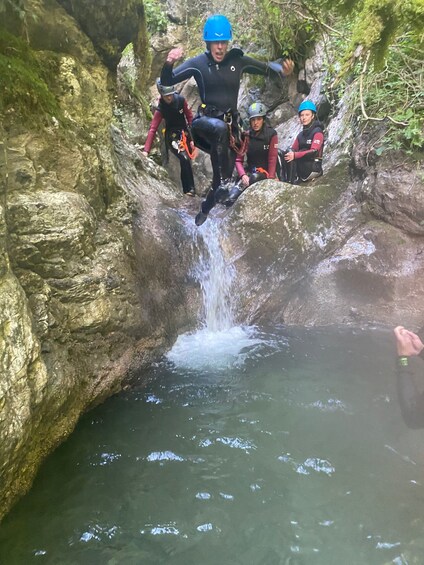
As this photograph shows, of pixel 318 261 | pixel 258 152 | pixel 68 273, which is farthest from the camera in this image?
Answer: pixel 258 152

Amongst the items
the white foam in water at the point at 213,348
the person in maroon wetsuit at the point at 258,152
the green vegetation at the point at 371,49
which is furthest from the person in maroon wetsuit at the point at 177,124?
the white foam in water at the point at 213,348

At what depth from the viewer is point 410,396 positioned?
4.04m

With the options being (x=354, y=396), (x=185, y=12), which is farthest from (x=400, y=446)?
(x=185, y=12)

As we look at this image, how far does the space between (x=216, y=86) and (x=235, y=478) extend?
5843 millimetres

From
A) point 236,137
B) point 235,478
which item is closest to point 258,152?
point 236,137

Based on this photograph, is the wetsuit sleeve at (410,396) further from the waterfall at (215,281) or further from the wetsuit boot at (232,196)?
the wetsuit boot at (232,196)

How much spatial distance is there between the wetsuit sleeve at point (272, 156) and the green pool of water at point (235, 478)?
432 centimetres

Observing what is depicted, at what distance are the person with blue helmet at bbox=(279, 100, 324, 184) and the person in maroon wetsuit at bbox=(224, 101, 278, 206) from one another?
670 mm

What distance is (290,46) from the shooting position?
10.3m

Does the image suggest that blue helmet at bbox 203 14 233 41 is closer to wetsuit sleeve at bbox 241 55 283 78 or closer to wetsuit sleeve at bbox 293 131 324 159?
wetsuit sleeve at bbox 241 55 283 78

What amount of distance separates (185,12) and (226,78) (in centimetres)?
1236

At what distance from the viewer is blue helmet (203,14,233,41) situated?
618cm

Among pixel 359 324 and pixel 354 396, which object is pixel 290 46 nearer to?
pixel 359 324

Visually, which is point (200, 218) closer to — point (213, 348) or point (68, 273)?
point (213, 348)
